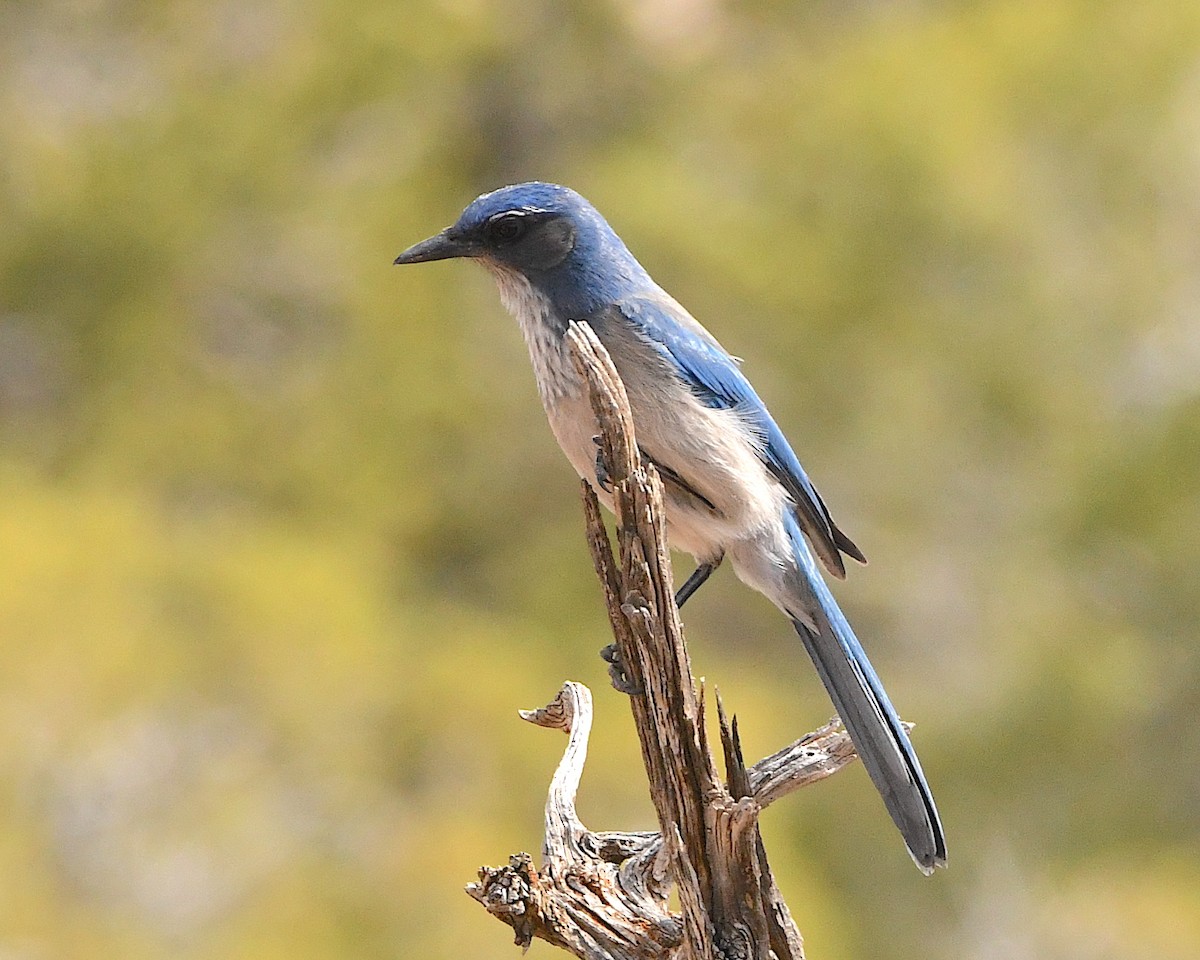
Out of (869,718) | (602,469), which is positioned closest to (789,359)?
(869,718)

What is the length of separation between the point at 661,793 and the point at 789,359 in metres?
7.17

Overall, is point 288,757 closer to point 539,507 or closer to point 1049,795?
point 539,507

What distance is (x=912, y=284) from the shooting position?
10.2 m

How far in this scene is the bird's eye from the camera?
381cm

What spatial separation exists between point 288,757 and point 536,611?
2.65 meters

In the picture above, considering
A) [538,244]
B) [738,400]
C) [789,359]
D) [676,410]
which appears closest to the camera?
[676,410]

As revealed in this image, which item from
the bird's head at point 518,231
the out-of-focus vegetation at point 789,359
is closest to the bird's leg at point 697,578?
the bird's head at point 518,231

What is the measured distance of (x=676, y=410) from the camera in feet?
12.1

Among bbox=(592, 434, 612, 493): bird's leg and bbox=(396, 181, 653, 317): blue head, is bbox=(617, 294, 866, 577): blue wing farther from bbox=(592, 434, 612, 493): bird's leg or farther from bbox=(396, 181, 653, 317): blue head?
bbox=(592, 434, 612, 493): bird's leg

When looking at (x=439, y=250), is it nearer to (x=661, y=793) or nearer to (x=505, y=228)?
(x=505, y=228)

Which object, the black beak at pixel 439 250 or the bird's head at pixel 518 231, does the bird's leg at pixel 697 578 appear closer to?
the bird's head at pixel 518 231

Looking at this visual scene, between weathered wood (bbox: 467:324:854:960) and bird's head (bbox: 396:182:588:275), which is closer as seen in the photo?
weathered wood (bbox: 467:324:854:960)

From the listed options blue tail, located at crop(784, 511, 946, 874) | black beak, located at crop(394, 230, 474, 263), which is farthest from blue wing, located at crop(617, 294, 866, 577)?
black beak, located at crop(394, 230, 474, 263)

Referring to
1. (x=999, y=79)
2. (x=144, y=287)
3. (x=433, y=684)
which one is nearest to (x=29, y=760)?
(x=433, y=684)
